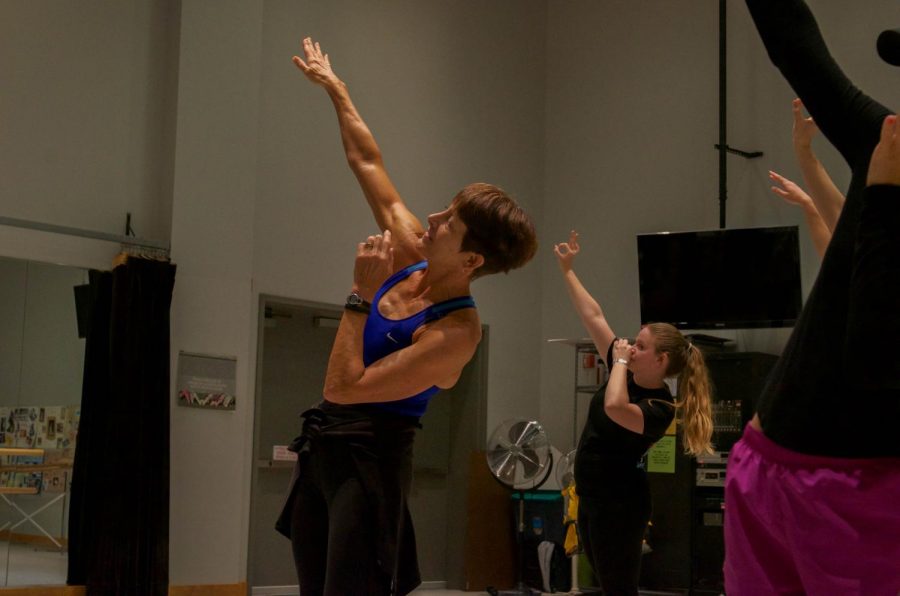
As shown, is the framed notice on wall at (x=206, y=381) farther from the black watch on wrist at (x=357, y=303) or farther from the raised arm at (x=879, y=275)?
the raised arm at (x=879, y=275)

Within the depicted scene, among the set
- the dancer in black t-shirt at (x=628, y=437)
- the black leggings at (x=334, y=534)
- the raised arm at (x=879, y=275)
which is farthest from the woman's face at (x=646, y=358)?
the raised arm at (x=879, y=275)

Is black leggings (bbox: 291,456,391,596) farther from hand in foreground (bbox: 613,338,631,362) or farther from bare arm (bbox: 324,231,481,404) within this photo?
hand in foreground (bbox: 613,338,631,362)

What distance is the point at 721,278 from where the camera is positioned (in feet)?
26.4

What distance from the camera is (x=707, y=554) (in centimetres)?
770

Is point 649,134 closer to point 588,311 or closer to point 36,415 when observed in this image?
point 588,311

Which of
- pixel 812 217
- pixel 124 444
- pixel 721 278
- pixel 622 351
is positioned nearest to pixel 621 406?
pixel 622 351

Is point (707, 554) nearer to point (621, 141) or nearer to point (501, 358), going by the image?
point (501, 358)

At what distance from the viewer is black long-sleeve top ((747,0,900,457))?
130 cm

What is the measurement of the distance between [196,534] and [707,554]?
3.61 m

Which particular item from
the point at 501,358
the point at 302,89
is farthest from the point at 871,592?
the point at 501,358

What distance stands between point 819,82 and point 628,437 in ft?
10.0

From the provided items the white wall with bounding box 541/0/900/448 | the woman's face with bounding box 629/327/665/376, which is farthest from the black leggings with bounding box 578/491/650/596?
the white wall with bounding box 541/0/900/448

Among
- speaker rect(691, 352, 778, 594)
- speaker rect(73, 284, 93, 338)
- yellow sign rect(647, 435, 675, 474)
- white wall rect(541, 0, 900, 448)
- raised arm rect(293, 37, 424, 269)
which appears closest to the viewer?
raised arm rect(293, 37, 424, 269)

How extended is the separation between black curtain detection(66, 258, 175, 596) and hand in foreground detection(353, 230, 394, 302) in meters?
4.45
